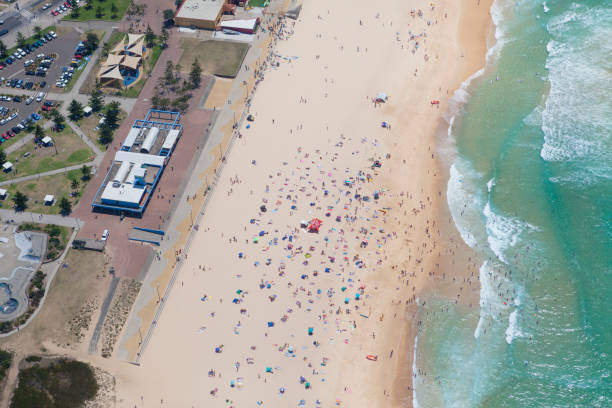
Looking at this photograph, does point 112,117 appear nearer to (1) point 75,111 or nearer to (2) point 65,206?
(1) point 75,111

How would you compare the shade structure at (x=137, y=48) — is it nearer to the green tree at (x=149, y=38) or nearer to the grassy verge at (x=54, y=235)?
the green tree at (x=149, y=38)

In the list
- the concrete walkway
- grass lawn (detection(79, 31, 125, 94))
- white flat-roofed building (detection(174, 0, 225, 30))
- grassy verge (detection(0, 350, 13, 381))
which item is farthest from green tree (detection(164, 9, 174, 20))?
grassy verge (detection(0, 350, 13, 381))

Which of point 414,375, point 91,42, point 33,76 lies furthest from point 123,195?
point 414,375

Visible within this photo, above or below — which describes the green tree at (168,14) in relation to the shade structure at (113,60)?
above

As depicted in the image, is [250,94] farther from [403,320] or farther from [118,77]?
[403,320]

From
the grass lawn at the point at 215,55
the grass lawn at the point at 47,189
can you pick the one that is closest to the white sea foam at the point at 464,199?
the grass lawn at the point at 215,55

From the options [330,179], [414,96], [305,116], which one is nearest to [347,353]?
[330,179]

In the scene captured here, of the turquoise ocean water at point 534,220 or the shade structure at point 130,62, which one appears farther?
the shade structure at point 130,62
